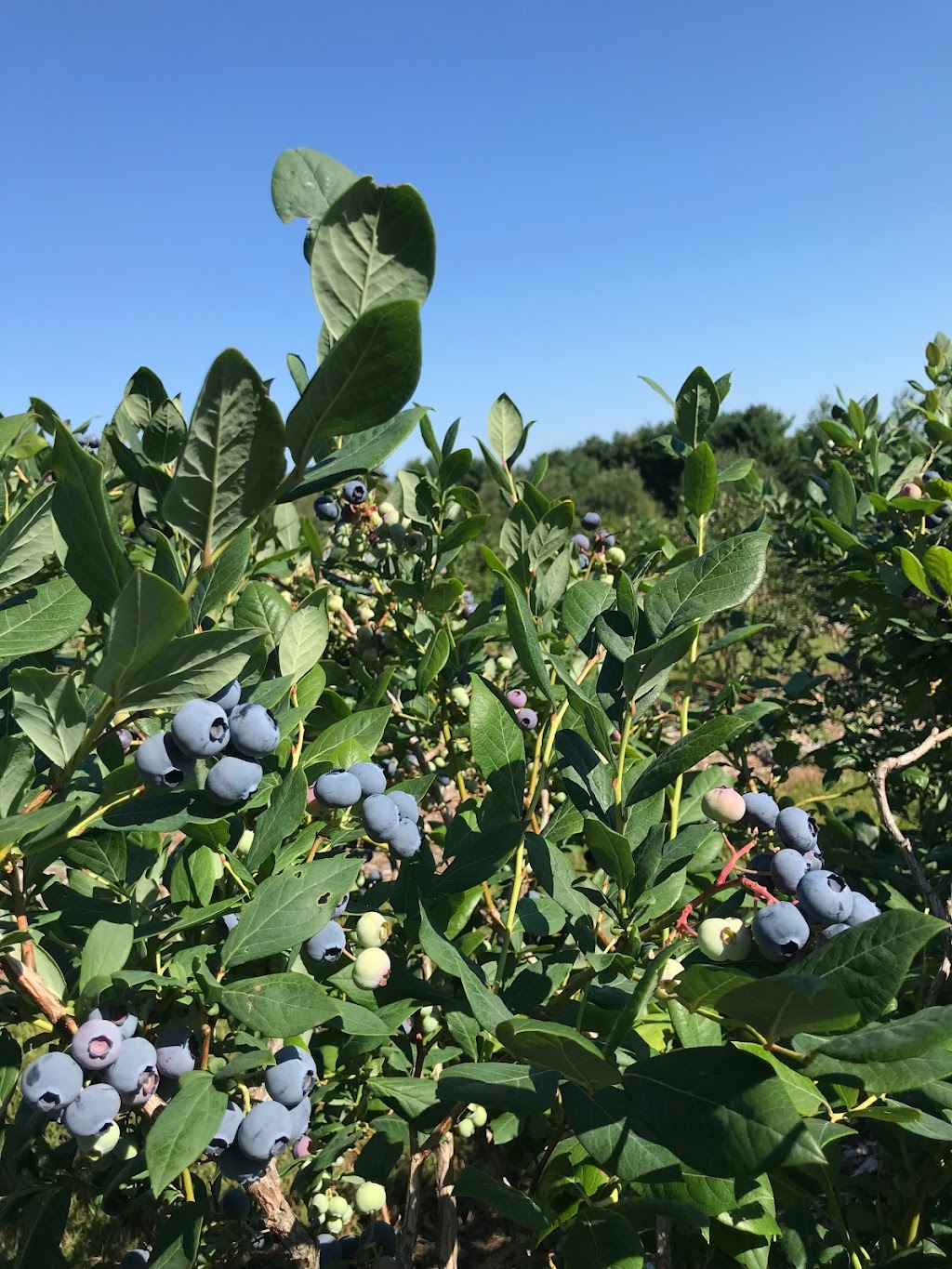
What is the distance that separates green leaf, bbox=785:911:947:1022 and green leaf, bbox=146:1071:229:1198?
0.52 m

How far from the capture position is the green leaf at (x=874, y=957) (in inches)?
22.5

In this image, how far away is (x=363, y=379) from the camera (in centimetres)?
55

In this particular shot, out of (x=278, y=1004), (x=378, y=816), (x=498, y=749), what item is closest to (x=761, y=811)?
(x=498, y=749)

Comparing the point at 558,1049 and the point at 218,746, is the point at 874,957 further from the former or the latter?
the point at 218,746

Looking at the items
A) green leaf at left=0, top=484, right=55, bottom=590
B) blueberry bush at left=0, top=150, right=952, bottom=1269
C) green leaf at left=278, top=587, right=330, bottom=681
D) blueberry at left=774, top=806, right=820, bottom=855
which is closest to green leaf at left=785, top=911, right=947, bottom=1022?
blueberry bush at left=0, top=150, right=952, bottom=1269

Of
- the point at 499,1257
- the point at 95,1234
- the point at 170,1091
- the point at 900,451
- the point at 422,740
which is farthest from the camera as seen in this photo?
the point at 900,451

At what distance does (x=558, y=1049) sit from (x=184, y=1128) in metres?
0.36

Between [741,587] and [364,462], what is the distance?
1.23 feet

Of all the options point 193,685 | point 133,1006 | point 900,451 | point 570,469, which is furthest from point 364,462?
point 570,469

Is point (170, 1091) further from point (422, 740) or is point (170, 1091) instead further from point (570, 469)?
point (570, 469)

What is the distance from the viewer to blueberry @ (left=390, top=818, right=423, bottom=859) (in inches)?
38.1

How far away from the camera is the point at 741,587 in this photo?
82 centimetres

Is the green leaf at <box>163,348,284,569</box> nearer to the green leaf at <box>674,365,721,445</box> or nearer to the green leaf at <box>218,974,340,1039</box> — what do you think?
the green leaf at <box>218,974,340,1039</box>

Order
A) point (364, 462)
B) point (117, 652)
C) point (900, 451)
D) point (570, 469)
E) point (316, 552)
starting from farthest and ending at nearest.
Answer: point (570, 469), point (900, 451), point (316, 552), point (364, 462), point (117, 652)
